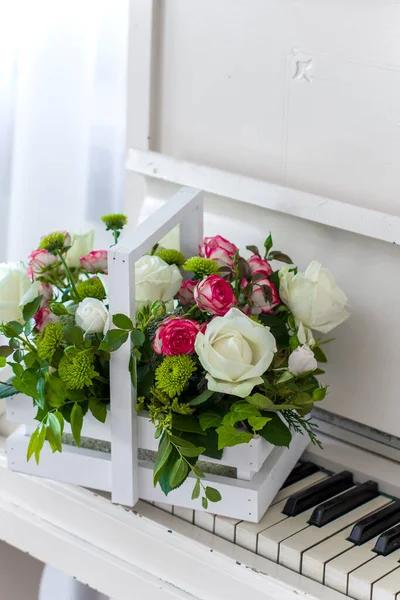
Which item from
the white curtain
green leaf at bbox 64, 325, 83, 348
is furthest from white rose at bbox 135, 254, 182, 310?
the white curtain

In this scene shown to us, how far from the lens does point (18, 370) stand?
1.11 meters

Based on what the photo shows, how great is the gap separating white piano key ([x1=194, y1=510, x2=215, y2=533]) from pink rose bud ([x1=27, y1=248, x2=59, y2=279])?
380 millimetres

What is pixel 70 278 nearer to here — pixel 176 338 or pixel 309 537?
pixel 176 338

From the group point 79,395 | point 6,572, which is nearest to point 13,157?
point 6,572

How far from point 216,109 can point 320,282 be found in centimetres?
38

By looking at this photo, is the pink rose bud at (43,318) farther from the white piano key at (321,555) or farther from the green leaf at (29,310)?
the white piano key at (321,555)

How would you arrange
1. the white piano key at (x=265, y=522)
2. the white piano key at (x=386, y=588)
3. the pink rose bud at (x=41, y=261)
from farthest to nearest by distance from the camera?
the pink rose bud at (x=41, y=261) < the white piano key at (x=265, y=522) < the white piano key at (x=386, y=588)

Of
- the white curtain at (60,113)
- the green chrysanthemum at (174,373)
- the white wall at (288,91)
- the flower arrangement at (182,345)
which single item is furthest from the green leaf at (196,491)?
the white curtain at (60,113)

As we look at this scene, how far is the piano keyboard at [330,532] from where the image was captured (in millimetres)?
1046

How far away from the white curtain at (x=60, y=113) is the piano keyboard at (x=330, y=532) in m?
0.89

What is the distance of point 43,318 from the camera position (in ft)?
3.81

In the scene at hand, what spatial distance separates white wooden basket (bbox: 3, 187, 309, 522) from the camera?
42.8 inches

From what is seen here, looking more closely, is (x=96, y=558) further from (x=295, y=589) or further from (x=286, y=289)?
(x=286, y=289)

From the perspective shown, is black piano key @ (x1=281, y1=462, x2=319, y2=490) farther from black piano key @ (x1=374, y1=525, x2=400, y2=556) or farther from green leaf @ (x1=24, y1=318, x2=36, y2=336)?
green leaf @ (x1=24, y1=318, x2=36, y2=336)
